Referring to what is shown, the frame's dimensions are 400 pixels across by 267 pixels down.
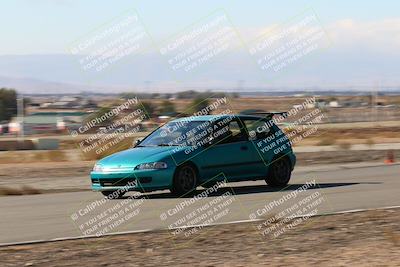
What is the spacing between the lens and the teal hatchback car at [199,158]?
49.6ft

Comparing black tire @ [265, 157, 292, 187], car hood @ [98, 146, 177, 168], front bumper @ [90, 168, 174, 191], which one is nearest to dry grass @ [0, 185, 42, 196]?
car hood @ [98, 146, 177, 168]

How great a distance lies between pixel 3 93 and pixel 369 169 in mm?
73523

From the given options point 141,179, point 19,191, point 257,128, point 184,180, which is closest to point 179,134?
point 184,180

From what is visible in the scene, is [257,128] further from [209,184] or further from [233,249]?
[233,249]

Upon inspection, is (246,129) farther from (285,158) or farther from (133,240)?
(133,240)

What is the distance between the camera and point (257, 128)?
17344mm

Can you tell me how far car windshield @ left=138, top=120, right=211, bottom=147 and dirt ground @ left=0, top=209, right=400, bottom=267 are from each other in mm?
4736

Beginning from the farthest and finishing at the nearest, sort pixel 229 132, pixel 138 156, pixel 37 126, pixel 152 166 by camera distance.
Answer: pixel 37 126, pixel 229 132, pixel 138 156, pixel 152 166

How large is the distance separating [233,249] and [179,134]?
22.4 feet

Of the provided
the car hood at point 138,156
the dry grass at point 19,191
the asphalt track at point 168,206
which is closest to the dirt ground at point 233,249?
the asphalt track at point 168,206

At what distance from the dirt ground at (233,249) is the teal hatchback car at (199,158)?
4062 mm

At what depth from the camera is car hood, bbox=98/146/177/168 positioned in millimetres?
15188

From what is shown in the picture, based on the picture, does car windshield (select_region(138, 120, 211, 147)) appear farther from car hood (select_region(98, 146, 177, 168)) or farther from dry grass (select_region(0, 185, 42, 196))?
dry grass (select_region(0, 185, 42, 196))

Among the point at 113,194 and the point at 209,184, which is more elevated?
the point at 113,194
